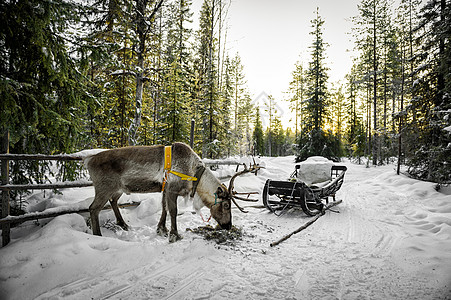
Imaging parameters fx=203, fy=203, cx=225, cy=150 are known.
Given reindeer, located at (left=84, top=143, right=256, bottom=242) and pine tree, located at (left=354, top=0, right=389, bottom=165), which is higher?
pine tree, located at (left=354, top=0, right=389, bottom=165)

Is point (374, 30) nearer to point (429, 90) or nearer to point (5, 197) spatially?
point (429, 90)

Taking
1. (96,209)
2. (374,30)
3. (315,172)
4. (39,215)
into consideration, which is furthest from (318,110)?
(39,215)

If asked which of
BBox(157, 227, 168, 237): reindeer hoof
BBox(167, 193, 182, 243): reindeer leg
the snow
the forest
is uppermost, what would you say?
the forest

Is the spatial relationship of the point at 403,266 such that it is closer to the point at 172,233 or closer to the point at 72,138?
the point at 172,233

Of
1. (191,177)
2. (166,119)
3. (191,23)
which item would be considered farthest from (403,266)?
(191,23)

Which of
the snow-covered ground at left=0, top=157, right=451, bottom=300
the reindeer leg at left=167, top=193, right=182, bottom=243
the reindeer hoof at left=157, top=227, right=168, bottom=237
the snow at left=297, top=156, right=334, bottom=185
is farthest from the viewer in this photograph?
the snow at left=297, top=156, right=334, bottom=185

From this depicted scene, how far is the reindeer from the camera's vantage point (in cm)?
352

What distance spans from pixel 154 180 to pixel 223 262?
5.96 feet

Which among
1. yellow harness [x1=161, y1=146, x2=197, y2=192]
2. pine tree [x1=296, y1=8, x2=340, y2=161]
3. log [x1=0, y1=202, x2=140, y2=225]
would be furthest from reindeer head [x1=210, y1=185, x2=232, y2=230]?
pine tree [x1=296, y1=8, x2=340, y2=161]

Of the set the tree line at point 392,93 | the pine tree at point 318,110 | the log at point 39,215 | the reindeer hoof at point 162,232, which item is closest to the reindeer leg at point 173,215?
the reindeer hoof at point 162,232

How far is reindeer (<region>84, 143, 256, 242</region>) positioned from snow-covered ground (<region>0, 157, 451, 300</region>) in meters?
0.44

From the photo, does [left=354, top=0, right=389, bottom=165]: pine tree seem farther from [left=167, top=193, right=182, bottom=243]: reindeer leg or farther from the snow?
[left=167, top=193, right=182, bottom=243]: reindeer leg

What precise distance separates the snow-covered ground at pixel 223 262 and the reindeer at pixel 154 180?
0.44 m

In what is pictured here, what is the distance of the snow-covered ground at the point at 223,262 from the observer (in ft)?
7.41
